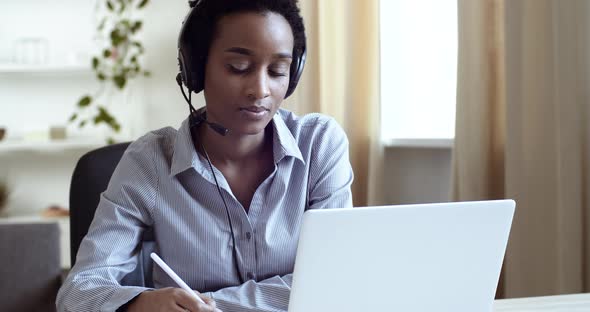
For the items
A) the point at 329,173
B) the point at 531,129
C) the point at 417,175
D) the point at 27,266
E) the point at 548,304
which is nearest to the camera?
the point at 548,304

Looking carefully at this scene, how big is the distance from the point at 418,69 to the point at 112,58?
5.08ft

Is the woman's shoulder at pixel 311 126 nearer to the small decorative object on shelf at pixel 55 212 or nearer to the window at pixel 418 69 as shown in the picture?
the window at pixel 418 69

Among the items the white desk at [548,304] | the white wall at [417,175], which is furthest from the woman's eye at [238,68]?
the white wall at [417,175]

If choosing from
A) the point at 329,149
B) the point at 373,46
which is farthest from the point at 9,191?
the point at 329,149

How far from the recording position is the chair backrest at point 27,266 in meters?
1.59

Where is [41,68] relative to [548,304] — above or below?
above

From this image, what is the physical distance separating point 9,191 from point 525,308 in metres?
3.18

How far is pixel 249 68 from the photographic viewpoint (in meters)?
1.22

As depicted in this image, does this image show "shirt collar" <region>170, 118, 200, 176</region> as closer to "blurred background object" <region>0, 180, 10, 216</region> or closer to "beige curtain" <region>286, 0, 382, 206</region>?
"beige curtain" <region>286, 0, 382, 206</region>

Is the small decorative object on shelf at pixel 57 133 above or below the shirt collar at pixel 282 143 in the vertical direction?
below

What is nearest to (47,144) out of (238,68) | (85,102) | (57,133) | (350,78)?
(57,133)

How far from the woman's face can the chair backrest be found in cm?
57

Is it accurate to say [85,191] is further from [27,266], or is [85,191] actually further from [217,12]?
[217,12]

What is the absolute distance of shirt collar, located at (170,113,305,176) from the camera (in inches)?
49.5
